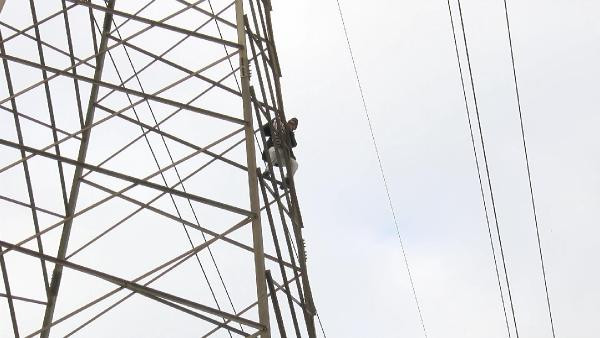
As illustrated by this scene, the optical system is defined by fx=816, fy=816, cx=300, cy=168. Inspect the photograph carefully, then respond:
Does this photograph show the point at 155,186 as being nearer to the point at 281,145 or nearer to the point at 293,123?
the point at 281,145

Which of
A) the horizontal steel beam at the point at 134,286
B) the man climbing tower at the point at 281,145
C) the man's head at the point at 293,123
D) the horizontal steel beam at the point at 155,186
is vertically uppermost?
the man's head at the point at 293,123

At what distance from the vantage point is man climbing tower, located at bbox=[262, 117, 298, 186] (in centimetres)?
1138

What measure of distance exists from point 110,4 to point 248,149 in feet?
17.3

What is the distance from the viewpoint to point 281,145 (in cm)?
1203

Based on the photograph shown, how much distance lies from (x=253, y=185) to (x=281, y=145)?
294 cm

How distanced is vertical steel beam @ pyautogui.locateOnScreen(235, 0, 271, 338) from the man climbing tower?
112 centimetres

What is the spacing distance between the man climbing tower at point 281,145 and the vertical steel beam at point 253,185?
112cm

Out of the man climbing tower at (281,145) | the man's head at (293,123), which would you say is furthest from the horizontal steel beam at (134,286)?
the man's head at (293,123)

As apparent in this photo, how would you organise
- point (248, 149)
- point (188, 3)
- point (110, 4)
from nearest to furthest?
point (248, 149) < point (188, 3) < point (110, 4)

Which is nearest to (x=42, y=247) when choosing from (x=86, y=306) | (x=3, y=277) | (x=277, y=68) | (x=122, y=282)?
(x=3, y=277)

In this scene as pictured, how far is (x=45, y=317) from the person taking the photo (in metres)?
11.3

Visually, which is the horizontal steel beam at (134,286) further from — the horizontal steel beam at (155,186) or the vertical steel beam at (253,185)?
the horizontal steel beam at (155,186)

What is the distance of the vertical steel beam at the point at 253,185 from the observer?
8242 mm

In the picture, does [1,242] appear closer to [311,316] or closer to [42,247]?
[42,247]
